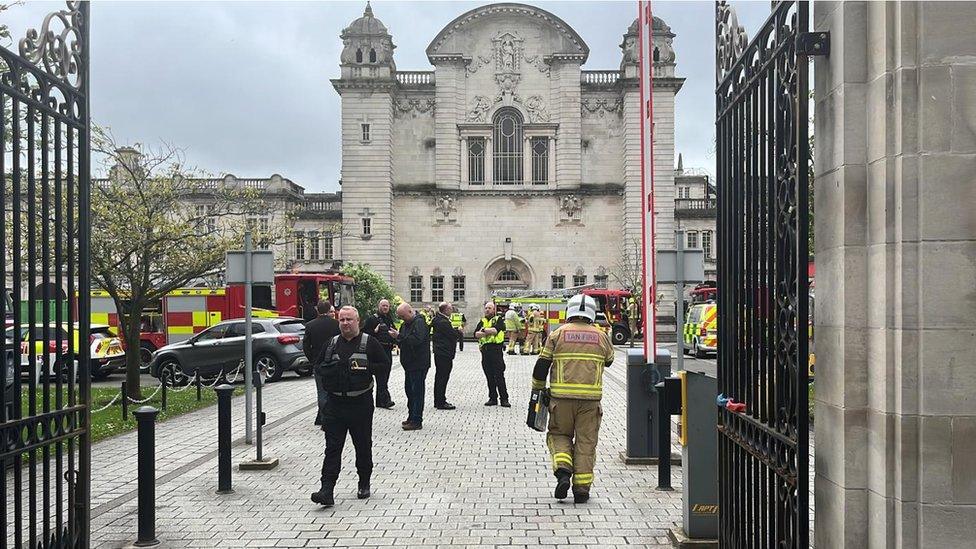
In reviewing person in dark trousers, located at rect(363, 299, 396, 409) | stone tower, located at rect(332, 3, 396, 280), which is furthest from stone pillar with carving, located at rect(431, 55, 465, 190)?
person in dark trousers, located at rect(363, 299, 396, 409)

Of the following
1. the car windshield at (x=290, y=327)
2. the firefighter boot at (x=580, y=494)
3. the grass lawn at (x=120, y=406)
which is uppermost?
the car windshield at (x=290, y=327)

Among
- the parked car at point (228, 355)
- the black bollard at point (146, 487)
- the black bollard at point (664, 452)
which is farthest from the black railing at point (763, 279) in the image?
the parked car at point (228, 355)

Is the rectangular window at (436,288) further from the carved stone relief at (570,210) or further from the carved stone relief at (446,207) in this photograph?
the carved stone relief at (570,210)

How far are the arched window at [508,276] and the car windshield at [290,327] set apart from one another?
30.3 m

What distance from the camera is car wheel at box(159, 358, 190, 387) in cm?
2038

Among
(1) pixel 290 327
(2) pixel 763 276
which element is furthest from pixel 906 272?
(1) pixel 290 327

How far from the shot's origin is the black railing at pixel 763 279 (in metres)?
3.86

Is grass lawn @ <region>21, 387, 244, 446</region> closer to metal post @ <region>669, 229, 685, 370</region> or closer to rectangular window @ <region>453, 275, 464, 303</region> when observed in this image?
metal post @ <region>669, 229, 685, 370</region>

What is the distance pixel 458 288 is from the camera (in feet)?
169

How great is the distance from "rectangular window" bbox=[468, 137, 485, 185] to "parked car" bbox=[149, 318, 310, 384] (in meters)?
31.9

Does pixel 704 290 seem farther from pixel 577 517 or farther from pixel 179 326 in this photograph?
pixel 577 517

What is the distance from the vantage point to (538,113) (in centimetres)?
5150

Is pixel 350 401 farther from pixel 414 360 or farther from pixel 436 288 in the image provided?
pixel 436 288

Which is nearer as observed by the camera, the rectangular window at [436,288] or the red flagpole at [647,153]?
the red flagpole at [647,153]
